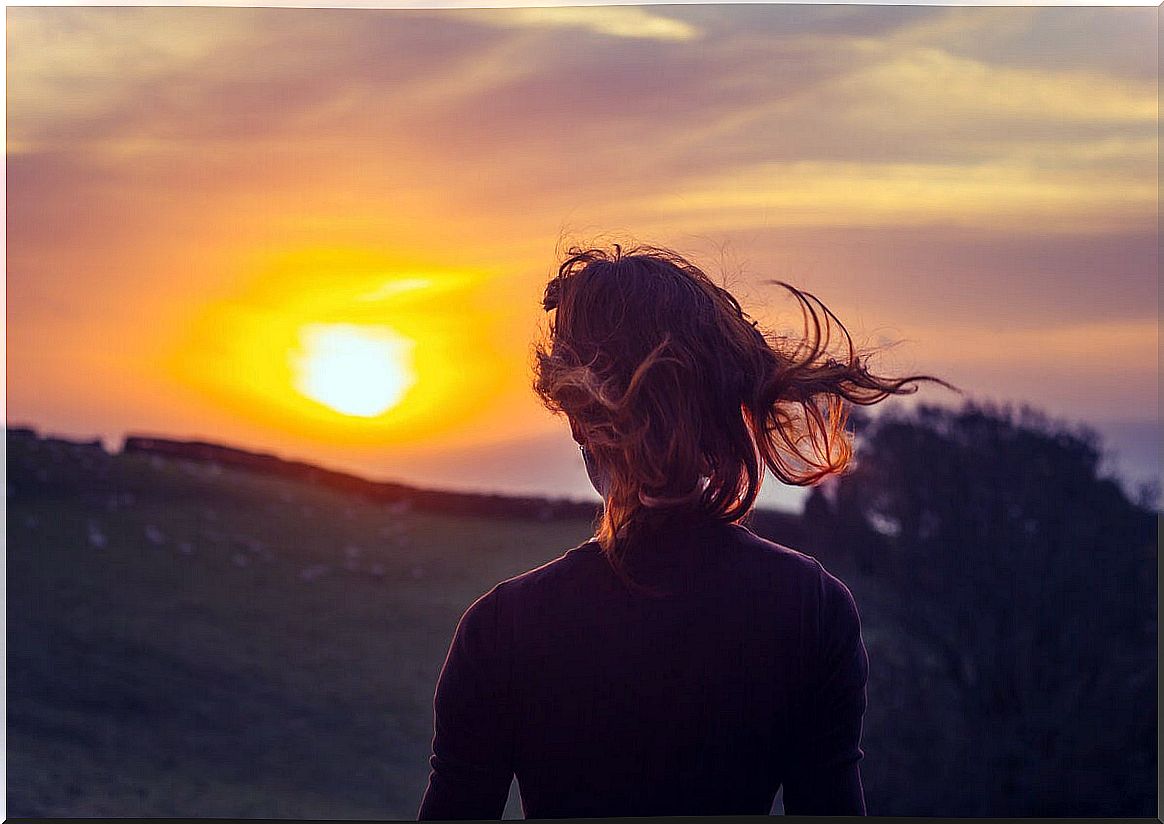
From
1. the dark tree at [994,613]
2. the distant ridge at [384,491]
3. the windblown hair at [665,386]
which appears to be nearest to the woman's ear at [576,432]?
the windblown hair at [665,386]

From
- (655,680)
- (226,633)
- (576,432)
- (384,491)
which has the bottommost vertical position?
(226,633)

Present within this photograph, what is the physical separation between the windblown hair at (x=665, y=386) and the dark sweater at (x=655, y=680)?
0.14 ft

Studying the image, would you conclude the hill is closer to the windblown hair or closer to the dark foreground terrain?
the dark foreground terrain

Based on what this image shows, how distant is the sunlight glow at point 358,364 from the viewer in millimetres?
4531

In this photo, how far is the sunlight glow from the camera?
453 centimetres

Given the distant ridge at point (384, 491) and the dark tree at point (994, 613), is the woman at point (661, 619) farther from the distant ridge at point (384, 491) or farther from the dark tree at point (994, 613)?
the dark tree at point (994, 613)

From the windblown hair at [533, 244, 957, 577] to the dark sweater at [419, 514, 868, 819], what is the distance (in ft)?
0.14

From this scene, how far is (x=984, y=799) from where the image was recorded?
876 centimetres

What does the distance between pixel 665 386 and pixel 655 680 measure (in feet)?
0.80

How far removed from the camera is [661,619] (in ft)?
2.92

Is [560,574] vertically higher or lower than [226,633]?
higher

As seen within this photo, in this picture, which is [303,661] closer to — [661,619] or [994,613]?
[994,613]

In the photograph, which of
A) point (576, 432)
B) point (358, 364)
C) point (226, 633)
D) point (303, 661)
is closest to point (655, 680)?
point (576, 432)

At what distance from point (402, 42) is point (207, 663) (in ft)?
21.4
